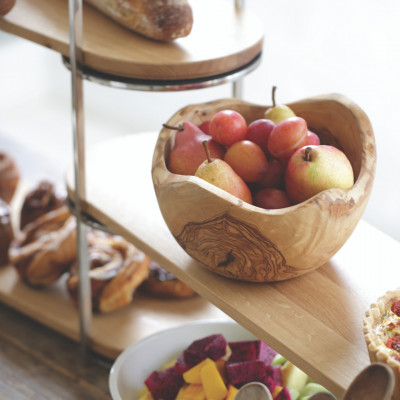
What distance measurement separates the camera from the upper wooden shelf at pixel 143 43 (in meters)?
1.15

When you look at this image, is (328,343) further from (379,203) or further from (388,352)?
(379,203)

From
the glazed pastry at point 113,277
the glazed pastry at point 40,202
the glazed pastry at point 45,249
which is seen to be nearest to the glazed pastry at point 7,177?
the glazed pastry at point 40,202

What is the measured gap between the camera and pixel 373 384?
759 mm

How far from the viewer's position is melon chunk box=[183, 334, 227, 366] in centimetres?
118

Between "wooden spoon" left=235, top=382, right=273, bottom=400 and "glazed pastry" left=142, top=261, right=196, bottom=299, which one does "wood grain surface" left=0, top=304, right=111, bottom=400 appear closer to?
"glazed pastry" left=142, top=261, right=196, bottom=299

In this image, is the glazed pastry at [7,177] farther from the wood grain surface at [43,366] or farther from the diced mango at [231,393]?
the diced mango at [231,393]

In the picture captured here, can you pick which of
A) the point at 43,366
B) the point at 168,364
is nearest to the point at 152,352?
the point at 168,364

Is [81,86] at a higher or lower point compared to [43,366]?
higher

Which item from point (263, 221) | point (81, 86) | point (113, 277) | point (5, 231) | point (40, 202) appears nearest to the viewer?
point (263, 221)

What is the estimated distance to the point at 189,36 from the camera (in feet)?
4.13

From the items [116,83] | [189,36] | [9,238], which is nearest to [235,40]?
[189,36]

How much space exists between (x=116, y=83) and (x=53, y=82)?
1.83 meters

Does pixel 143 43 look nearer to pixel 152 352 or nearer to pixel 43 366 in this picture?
pixel 152 352

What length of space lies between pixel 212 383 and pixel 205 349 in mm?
74
